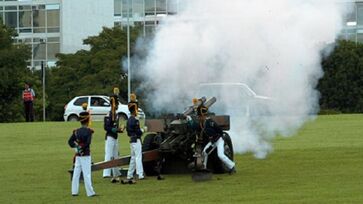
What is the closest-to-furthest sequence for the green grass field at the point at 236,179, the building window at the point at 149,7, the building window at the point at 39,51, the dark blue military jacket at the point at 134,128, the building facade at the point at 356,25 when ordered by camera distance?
the green grass field at the point at 236,179 → the dark blue military jacket at the point at 134,128 → the building window at the point at 149,7 → the building facade at the point at 356,25 → the building window at the point at 39,51

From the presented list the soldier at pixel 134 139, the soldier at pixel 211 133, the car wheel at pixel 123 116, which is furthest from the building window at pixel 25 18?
the soldier at pixel 134 139

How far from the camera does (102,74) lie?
77562 millimetres

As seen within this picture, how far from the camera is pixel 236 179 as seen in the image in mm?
24500

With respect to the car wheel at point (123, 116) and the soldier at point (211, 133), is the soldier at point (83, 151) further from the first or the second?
the car wheel at point (123, 116)

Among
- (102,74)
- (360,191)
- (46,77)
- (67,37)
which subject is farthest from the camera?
(67,37)

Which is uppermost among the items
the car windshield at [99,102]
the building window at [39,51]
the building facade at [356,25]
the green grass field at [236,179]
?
the building facade at [356,25]

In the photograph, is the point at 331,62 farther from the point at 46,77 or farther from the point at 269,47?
the point at 269,47

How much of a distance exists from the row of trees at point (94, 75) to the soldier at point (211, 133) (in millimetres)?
45499

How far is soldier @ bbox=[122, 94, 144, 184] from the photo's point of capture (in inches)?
958

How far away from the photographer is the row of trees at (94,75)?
73062 millimetres

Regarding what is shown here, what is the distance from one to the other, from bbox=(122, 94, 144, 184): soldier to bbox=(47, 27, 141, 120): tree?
5051 centimetres

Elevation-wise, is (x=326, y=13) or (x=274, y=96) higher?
(x=326, y=13)

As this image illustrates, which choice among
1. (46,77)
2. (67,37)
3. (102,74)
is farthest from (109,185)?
(67,37)

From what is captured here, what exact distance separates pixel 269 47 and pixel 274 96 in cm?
202
